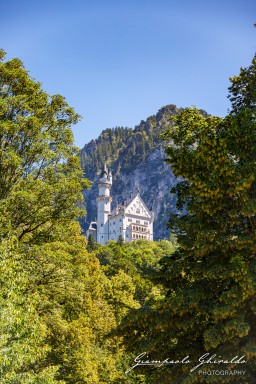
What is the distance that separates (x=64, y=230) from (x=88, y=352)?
868 cm

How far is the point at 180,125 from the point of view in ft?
52.0

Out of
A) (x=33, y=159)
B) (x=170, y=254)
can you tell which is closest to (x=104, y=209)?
→ (x=33, y=159)

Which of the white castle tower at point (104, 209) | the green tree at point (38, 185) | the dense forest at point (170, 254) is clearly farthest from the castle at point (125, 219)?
the green tree at point (38, 185)

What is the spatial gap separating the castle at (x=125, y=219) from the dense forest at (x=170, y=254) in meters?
135

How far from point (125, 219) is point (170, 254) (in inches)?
5551

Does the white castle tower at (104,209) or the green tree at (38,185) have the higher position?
the white castle tower at (104,209)

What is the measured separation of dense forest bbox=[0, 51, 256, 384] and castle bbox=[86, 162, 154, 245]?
135 m

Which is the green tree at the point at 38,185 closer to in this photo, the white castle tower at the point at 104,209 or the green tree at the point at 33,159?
the green tree at the point at 33,159

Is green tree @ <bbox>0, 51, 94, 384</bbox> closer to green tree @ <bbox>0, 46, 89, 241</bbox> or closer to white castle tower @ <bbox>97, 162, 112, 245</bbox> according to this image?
green tree @ <bbox>0, 46, 89, 241</bbox>

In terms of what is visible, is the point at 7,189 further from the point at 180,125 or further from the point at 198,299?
the point at 198,299

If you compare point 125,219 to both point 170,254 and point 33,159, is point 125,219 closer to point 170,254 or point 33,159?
point 33,159

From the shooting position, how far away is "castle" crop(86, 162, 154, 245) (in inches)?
6112

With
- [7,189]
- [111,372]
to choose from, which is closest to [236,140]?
[7,189]

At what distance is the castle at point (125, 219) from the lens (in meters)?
155
